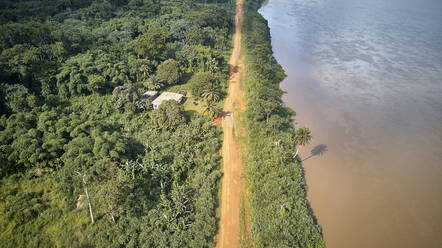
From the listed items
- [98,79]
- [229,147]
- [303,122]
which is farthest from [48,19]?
[303,122]

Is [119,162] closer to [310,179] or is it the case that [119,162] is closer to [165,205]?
[165,205]

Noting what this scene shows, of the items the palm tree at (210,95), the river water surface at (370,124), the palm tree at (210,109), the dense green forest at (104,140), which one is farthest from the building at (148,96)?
the river water surface at (370,124)

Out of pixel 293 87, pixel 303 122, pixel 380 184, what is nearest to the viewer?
pixel 380 184

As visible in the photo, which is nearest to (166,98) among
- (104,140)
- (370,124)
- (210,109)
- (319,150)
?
(210,109)

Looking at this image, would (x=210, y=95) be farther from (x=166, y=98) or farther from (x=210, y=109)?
A: (x=166, y=98)

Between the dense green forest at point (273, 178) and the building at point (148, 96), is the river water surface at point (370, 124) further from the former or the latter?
the building at point (148, 96)
